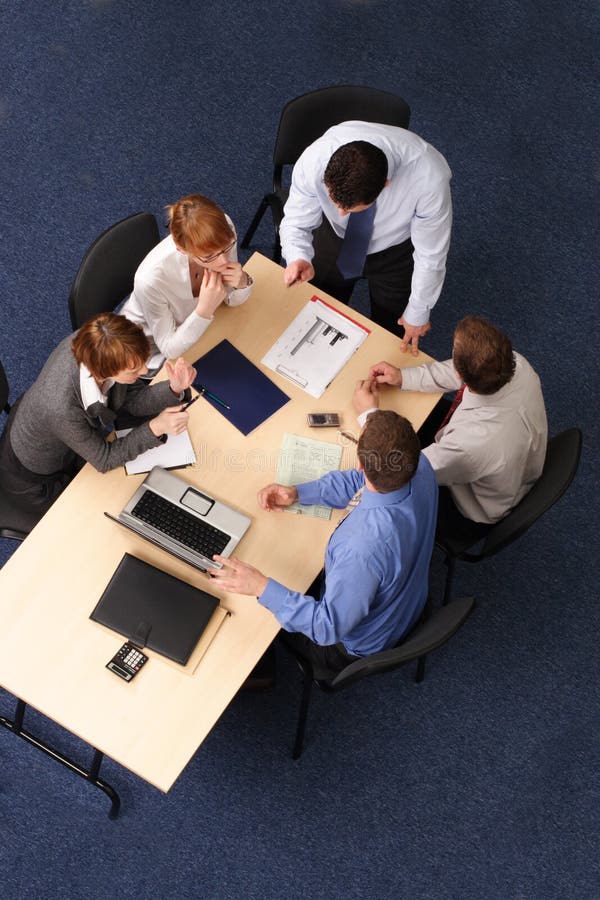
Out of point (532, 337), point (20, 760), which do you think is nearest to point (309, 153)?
point (532, 337)

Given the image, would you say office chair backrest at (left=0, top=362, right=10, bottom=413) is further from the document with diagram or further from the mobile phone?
the mobile phone

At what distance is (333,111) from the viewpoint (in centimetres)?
294

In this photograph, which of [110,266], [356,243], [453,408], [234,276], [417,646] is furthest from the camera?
[356,243]

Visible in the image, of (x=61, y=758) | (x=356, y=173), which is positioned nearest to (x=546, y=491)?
(x=356, y=173)

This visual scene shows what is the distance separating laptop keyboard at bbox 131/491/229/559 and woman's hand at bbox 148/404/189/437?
0.60 feet

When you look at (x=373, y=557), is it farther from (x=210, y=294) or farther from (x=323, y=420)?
(x=210, y=294)

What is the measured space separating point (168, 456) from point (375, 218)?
43.7 inches

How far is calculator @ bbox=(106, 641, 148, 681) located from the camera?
2.15 metres

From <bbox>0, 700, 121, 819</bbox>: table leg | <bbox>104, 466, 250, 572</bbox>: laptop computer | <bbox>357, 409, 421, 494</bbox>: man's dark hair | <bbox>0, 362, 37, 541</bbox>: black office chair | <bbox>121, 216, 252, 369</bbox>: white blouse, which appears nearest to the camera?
<bbox>357, 409, 421, 494</bbox>: man's dark hair

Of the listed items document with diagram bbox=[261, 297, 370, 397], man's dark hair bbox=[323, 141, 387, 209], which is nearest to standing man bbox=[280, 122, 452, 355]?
man's dark hair bbox=[323, 141, 387, 209]

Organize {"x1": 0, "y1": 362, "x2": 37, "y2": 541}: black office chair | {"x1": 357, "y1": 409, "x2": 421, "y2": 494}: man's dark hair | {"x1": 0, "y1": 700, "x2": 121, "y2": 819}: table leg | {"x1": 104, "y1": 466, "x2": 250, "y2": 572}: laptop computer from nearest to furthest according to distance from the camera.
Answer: {"x1": 357, "y1": 409, "x2": 421, "y2": 494}: man's dark hair, {"x1": 104, "y1": 466, "x2": 250, "y2": 572}: laptop computer, {"x1": 0, "y1": 362, "x2": 37, "y2": 541}: black office chair, {"x1": 0, "y1": 700, "x2": 121, "y2": 819}: table leg

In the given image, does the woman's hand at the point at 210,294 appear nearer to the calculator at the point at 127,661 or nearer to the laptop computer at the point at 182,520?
the laptop computer at the point at 182,520

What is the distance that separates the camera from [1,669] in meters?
2.14

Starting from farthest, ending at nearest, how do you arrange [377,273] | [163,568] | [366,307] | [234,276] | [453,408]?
[366,307] → [377,273] → [453,408] → [234,276] → [163,568]
